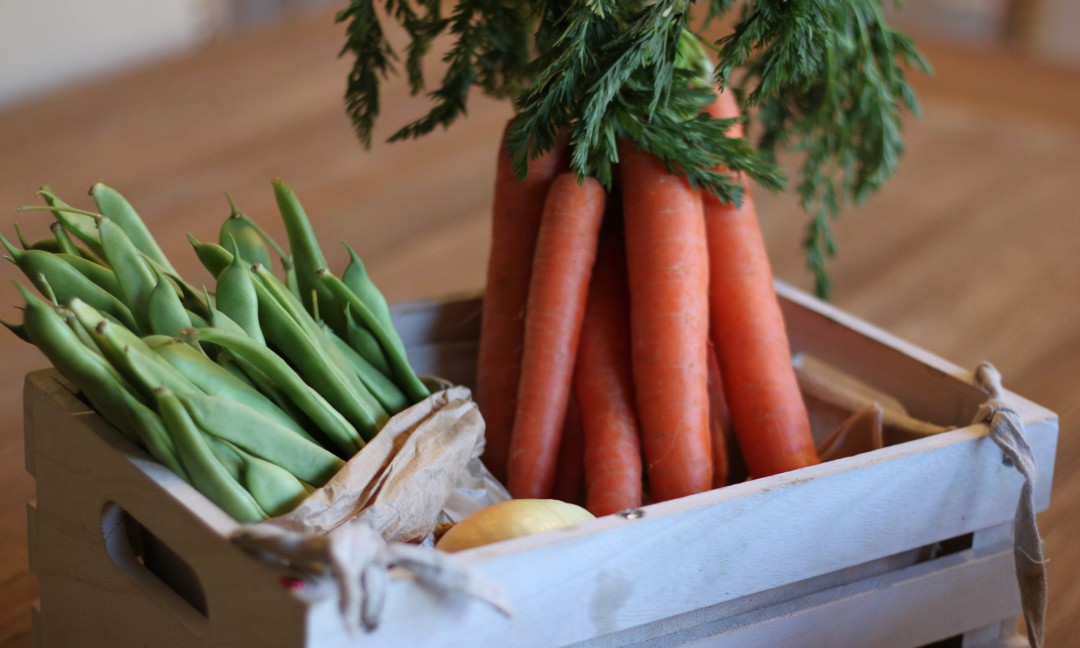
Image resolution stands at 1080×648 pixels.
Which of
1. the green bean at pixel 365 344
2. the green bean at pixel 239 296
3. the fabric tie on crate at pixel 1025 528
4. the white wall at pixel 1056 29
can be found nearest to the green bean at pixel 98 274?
the green bean at pixel 239 296

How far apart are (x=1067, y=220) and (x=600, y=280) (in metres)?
1.61

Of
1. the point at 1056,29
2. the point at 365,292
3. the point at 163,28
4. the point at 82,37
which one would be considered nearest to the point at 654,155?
the point at 365,292

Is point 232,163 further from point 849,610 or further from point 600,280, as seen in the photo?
point 849,610

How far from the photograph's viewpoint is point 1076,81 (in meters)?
3.45

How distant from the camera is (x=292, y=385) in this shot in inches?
39.5

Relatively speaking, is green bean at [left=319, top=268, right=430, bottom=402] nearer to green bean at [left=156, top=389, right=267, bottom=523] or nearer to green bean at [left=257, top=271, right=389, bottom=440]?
green bean at [left=257, top=271, right=389, bottom=440]

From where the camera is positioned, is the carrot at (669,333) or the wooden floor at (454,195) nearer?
the carrot at (669,333)

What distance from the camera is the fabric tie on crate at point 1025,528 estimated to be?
106cm

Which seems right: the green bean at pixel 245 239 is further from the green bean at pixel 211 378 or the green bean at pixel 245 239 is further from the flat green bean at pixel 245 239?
the green bean at pixel 211 378

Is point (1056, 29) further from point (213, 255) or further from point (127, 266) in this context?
point (127, 266)

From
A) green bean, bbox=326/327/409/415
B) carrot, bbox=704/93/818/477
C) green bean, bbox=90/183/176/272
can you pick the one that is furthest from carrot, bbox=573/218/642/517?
green bean, bbox=90/183/176/272

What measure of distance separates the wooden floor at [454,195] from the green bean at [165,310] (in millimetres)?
549

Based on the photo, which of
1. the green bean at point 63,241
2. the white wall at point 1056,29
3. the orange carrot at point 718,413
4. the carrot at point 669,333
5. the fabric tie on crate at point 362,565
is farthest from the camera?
the white wall at point 1056,29

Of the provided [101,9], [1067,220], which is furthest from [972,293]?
[101,9]
